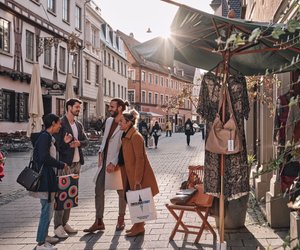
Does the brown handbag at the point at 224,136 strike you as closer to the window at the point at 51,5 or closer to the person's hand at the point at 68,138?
the person's hand at the point at 68,138

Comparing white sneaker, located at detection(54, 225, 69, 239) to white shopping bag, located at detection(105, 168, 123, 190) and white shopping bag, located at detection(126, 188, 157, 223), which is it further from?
white shopping bag, located at detection(126, 188, 157, 223)

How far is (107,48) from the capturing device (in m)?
43.0

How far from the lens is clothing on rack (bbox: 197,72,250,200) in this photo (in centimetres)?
503

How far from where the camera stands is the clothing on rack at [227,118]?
16.5 ft

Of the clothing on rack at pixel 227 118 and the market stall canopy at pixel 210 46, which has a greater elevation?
the market stall canopy at pixel 210 46

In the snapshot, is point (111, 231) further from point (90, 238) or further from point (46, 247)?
point (46, 247)

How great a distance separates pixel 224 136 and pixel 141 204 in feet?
5.31

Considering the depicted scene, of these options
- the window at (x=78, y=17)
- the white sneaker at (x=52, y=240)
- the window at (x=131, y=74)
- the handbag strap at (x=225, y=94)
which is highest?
the window at (x=78, y=17)

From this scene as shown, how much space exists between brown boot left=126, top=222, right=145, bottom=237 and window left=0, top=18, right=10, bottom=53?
1700 centimetres

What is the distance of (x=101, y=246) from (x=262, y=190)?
3.57 metres

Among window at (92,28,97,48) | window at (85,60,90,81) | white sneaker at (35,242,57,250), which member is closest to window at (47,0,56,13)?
window at (85,60,90,81)

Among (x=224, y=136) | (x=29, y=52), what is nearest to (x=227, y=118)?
(x=224, y=136)

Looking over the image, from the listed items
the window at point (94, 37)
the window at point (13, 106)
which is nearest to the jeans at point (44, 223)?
the window at point (13, 106)

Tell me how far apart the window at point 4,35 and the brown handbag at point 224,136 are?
1809 centimetres
